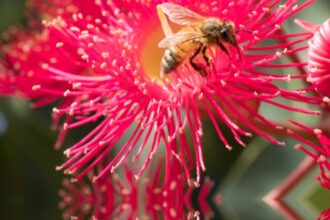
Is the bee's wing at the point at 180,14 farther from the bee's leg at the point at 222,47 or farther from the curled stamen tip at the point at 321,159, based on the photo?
the curled stamen tip at the point at 321,159

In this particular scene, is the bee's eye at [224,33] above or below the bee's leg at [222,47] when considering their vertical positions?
above

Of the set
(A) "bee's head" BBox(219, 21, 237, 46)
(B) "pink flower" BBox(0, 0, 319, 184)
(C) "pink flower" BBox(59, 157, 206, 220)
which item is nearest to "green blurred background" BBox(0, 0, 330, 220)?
(C) "pink flower" BBox(59, 157, 206, 220)

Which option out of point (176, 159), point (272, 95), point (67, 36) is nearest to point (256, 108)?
point (272, 95)

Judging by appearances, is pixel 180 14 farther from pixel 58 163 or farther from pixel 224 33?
pixel 58 163

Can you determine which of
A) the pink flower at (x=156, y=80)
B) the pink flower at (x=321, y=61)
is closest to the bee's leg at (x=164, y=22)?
the pink flower at (x=156, y=80)

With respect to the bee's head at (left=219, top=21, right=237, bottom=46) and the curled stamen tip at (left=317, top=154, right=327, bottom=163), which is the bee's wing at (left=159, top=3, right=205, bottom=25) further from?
the curled stamen tip at (left=317, top=154, right=327, bottom=163)

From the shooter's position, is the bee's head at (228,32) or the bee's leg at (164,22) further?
the bee's leg at (164,22)
